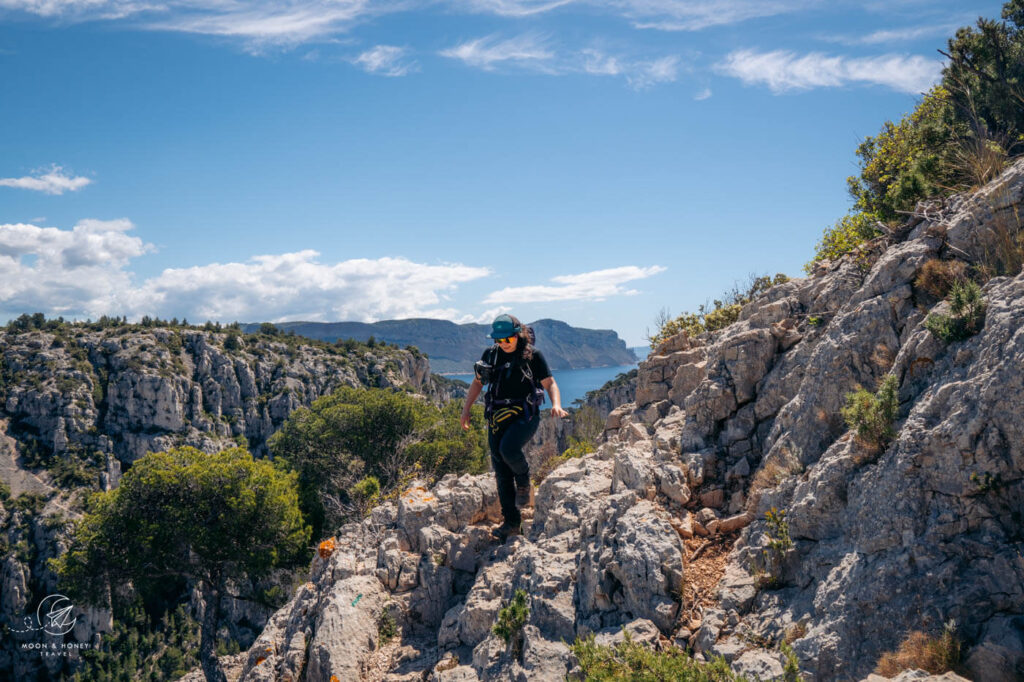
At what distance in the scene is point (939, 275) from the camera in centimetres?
585

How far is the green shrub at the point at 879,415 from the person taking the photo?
5016 millimetres

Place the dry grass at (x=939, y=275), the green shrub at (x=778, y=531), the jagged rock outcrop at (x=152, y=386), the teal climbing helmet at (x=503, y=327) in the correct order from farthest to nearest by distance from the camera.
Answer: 1. the jagged rock outcrop at (x=152, y=386)
2. the teal climbing helmet at (x=503, y=327)
3. the dry grass at (x=939, y=275)
4. the green shrub at (x=778, y=531)

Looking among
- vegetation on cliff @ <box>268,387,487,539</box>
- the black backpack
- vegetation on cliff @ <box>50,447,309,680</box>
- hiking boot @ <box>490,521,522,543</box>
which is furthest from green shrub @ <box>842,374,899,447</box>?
vegetation on cliff @ <box>268,387,487,539</box>

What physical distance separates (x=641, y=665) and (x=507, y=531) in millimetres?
4017

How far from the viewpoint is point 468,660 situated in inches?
253

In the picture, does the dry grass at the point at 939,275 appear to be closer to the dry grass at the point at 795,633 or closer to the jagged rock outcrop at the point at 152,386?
the dry grass at the point at 795,633

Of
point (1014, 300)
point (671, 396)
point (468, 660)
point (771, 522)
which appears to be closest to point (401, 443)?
point (671, 396)

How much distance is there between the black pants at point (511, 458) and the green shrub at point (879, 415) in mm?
3660

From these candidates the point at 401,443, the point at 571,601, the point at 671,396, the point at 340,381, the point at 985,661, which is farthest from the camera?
the point at 340,381

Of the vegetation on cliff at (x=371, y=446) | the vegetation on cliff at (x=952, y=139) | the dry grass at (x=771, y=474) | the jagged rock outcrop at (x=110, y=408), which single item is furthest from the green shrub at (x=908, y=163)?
the jagged rock outcrop at (x=110, y=408)

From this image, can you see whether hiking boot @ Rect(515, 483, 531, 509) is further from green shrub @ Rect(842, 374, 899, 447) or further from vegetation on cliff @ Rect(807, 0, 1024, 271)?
vegetation on cliff @ Rect(807, 0, 1024, 271)

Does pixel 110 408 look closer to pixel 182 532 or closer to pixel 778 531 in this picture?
pixel 182 532

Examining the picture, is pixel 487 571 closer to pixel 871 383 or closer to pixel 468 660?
pixel 468 660

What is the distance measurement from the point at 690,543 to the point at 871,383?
2647mm
